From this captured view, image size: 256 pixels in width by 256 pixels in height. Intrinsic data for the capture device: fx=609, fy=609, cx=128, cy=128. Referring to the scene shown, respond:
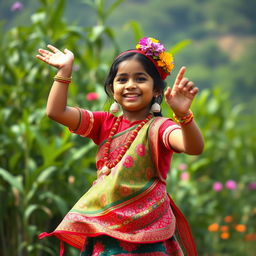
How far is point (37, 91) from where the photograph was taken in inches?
175

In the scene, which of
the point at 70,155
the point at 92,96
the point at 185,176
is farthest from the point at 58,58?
the point at 185,176

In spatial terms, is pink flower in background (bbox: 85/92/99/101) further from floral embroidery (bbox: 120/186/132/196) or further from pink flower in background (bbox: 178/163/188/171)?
floral embroidery (bbox: 120/186/132/196)

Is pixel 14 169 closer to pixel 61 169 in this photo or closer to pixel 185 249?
pixel 61 169

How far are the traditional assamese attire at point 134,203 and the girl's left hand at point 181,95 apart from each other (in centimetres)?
15

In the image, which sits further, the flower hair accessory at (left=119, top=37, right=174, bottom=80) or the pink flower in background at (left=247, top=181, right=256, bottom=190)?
the pink flower in background at (left=247, top=181, right=256, bottom=190)

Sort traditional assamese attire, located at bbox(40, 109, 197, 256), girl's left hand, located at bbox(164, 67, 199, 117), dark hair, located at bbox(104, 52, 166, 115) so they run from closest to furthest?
girl's left hand, located at bbox(164, 67, 199, 117) → traditional assamese attire, located at bbox(40, 109, 197, 256) → dark hair, located at bbox(104, 52, 166, 115)

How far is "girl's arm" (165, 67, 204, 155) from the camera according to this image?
74.1 inches

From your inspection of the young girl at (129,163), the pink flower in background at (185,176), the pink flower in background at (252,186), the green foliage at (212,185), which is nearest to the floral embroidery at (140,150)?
the young girl at (129,163)

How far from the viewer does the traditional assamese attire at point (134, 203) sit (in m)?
2.06

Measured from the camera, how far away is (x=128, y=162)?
6.84ft

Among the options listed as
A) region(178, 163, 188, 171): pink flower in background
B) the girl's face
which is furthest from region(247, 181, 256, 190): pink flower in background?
the girl's face

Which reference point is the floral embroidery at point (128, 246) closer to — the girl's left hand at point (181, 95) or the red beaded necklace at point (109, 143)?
the red beaded necklace at point (109, 143)

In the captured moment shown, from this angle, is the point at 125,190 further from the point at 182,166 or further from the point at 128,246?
the point at 182,166

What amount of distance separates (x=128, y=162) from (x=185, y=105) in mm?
325
